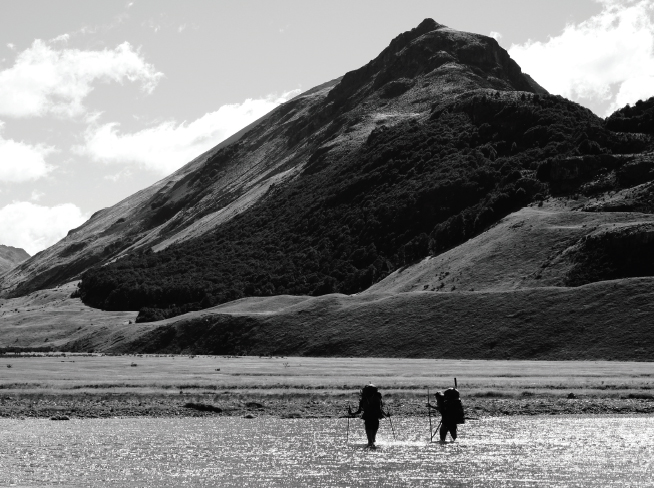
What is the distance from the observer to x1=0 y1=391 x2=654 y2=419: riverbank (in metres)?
50.8

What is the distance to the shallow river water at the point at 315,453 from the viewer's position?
30.0 meters

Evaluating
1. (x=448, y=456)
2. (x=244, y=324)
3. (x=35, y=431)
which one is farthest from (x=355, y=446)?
(x=244, y=324)

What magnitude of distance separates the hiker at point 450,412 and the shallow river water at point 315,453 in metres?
0.75

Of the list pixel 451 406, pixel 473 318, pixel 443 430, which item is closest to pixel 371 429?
pixel 443 430

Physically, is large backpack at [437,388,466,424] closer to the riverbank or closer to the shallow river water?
the shallow river water

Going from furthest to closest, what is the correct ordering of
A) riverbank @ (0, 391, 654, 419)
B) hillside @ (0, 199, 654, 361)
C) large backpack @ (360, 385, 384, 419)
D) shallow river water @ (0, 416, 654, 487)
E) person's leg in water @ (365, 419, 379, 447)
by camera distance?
hillside @ (0, 199, 654, 361) → riverbank @ (0, 391, 654, 419) → large backpack @ (360, 385, 384, 419) → person's leg in water @ (365, 419, 379, 447) → shallow river water @ (0, 416, 654, 487)

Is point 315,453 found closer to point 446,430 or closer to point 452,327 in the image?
point 446,430

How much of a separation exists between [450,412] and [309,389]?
84.4ft

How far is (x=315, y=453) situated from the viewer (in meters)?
35.9

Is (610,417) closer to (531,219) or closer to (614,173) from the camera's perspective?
(531,219)

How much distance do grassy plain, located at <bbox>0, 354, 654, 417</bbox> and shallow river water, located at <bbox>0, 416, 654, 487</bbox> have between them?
5.17 meters

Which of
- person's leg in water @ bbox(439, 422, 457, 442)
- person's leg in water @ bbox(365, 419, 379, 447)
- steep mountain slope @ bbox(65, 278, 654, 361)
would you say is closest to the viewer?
person's leg in water @ bbox(365, 419, 379, 447)

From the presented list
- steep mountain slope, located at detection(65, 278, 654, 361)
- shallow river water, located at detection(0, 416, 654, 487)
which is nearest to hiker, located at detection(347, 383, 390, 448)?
shallow river water, located at detection(0, 416, 654, 487)

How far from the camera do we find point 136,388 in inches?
2530
